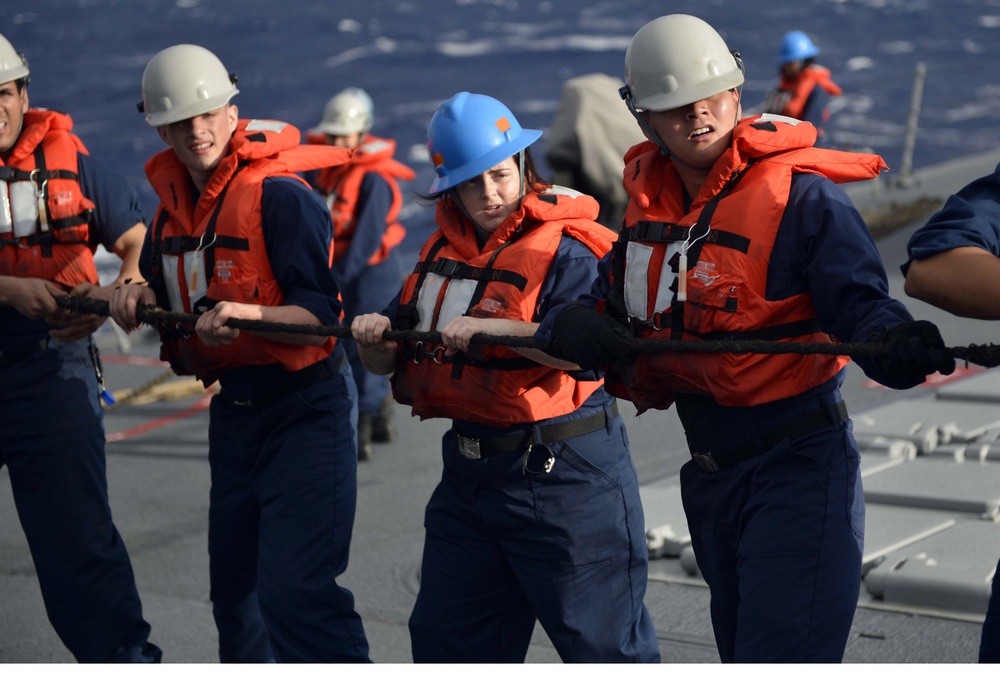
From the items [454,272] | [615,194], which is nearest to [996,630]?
[454,272]

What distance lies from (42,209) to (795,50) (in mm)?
9135

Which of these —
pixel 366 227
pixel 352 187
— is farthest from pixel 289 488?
pixel 352 187

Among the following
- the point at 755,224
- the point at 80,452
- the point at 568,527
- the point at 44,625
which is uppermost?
the point at 755,224

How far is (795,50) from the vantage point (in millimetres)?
12008

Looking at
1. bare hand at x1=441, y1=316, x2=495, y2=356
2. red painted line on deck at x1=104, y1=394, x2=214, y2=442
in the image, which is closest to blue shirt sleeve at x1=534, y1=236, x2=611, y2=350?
bare hand at x1=441, y1=316, x2=495, y2=356

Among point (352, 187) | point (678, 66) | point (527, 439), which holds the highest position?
point (678, 66)

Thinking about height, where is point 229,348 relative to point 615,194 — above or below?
above

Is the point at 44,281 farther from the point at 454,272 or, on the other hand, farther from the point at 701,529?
the point at 701,529

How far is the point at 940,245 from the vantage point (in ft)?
7.76

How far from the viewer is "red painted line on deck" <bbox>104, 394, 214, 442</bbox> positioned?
315 inches

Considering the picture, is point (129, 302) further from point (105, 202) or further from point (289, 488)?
point (289, 488)
